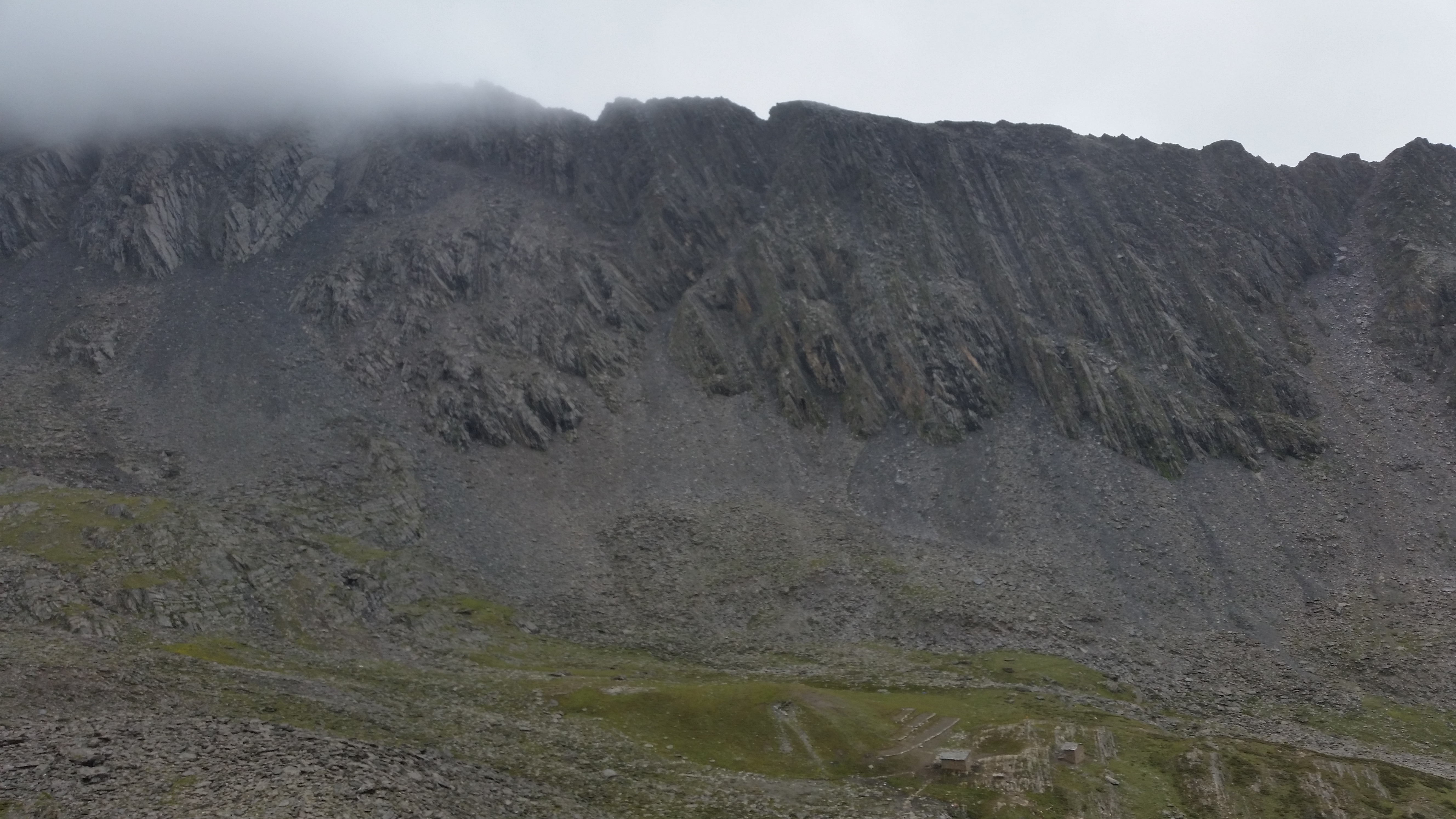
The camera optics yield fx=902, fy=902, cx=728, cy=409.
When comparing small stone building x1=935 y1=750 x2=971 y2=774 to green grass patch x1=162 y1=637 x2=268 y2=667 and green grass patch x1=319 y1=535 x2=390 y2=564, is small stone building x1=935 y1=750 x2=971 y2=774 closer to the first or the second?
green grass patch x1=162 y1=637 x2=268 y2=667

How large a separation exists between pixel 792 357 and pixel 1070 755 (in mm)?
69338

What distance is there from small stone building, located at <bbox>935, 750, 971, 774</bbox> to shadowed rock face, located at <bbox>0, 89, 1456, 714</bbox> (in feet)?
79.5

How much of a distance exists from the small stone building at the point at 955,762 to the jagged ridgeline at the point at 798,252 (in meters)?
56.8

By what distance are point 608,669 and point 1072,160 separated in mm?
108446

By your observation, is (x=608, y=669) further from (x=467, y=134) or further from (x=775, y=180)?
(x=467, y=134)

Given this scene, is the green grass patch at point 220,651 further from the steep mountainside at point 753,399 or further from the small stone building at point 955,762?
the small stone building at point 955,762

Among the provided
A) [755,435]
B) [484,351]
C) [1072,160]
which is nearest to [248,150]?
[484,351]

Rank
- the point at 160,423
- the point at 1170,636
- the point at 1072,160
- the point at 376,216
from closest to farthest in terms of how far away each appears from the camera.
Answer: the point at 1170,636
the point at 160,423
the point at 376,216
the point at 1072,160

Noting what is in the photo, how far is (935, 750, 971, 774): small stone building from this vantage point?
49.3 meters

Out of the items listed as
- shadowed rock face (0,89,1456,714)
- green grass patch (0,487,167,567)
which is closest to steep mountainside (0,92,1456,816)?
green grass patch (0,487,167,567)

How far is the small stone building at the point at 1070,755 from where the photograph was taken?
50438 millimetres

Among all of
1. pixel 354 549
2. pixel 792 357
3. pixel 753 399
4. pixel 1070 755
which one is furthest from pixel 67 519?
pixel 792 357

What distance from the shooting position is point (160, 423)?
8956cm

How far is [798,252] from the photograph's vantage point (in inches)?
4943
